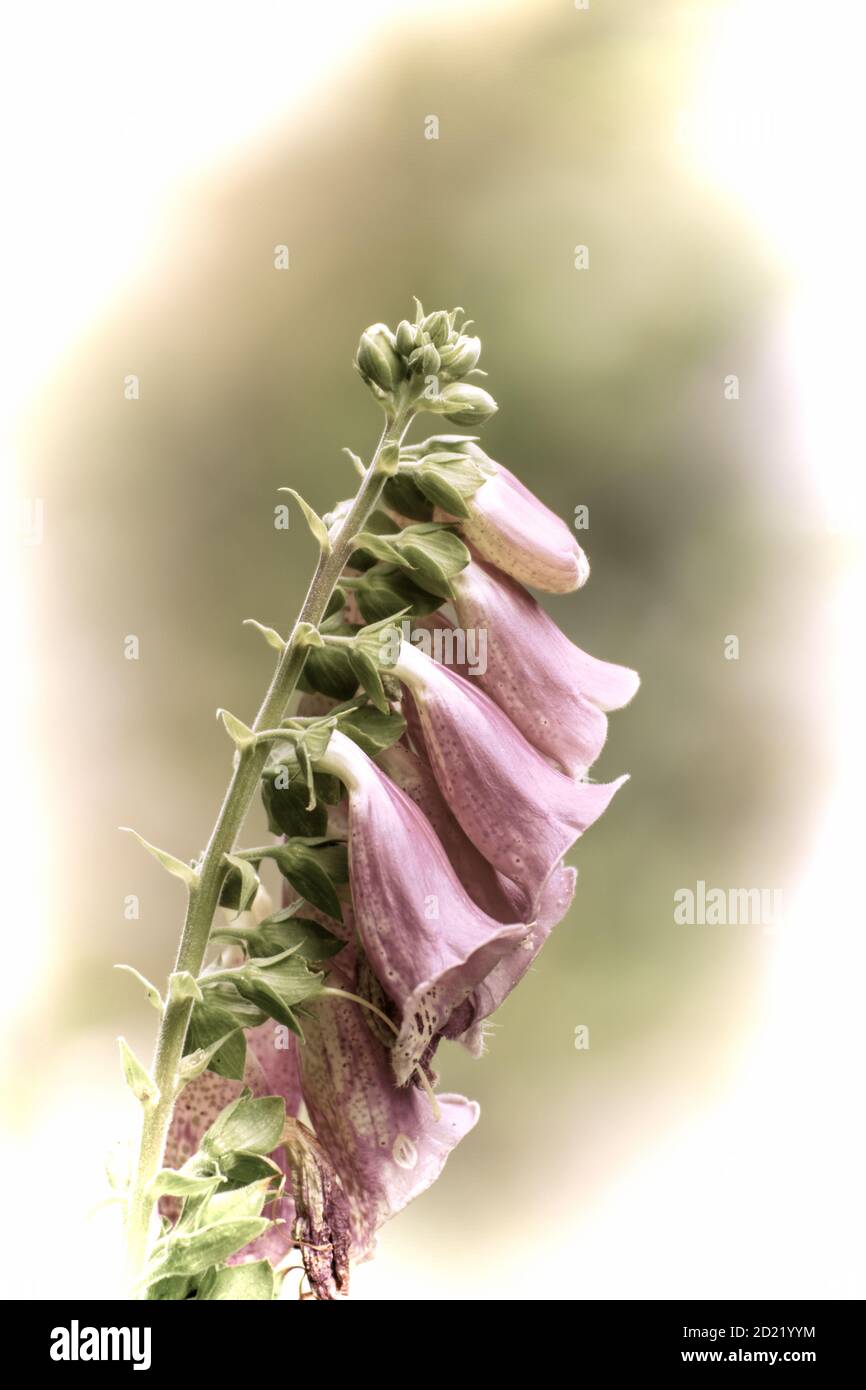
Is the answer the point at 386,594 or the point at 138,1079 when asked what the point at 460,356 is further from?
the point at 138,1079

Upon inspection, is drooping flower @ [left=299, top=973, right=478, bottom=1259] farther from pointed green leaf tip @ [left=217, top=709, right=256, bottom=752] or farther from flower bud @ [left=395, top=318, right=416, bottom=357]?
flower bud @ [left=395, top=318, right=416, bottom=357]

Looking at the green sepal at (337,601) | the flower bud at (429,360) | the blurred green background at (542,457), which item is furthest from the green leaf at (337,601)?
the blurred green background at (542,457)

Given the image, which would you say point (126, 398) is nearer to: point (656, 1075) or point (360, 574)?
point (656, 1075)

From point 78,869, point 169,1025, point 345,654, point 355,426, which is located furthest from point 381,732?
point 355,426

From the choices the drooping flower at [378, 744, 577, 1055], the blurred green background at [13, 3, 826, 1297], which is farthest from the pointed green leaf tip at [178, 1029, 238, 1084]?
the blurred green background at [13, 3, 826, 1297]

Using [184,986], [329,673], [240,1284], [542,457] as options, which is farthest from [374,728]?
[542,457]

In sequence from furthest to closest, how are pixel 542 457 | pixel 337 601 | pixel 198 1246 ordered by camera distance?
pixel 542 457, pixel 337 601, pixel 198 1246
